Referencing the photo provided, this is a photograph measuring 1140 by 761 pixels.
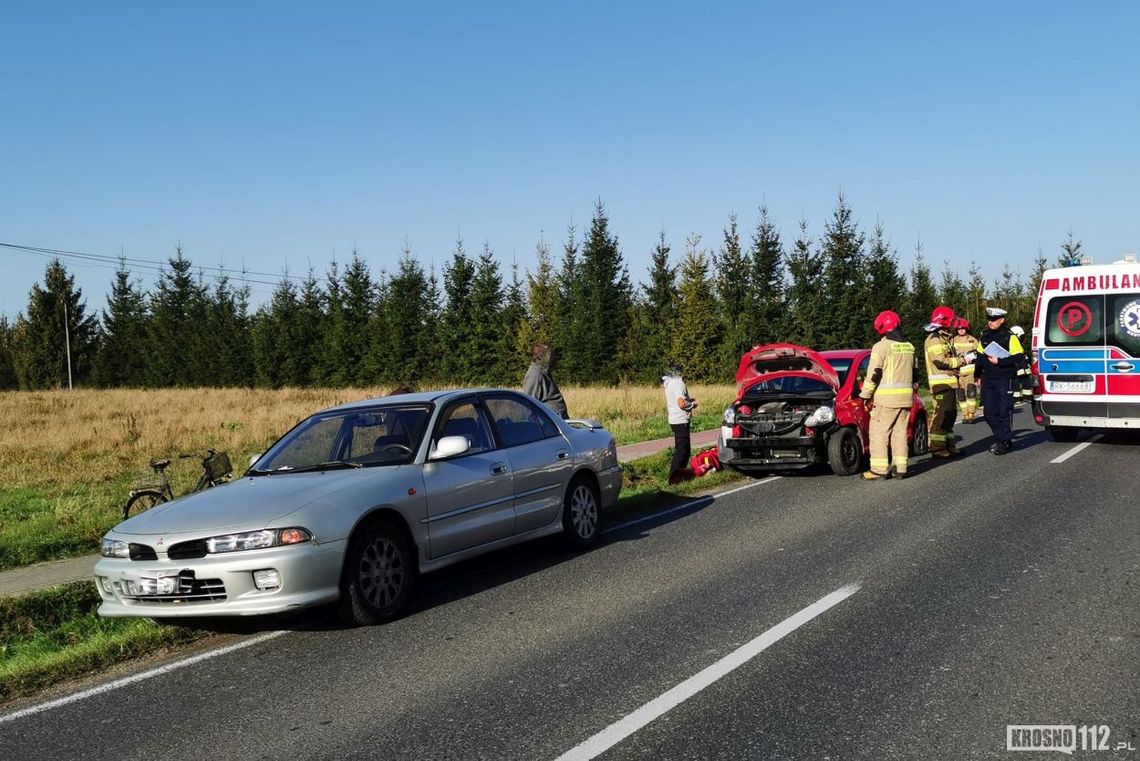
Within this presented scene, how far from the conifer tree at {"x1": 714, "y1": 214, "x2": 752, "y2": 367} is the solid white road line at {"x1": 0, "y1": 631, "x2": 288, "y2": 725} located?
34558 millimetres

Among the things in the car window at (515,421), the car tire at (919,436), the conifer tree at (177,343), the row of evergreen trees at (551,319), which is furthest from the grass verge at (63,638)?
the conifer tree at (177,343)

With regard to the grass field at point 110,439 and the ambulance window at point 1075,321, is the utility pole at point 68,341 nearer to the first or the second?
the grass field at point 110,439

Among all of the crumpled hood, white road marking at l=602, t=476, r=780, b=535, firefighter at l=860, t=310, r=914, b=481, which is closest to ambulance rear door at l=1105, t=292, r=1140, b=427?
firefighter at l=860, t=310, r=914, b=481

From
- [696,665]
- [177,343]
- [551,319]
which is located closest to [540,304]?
[551,319]

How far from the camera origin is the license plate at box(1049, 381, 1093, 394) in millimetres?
15031

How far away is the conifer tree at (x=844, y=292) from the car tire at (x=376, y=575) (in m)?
34.9

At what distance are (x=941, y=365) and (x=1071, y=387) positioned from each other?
2285 millimetres

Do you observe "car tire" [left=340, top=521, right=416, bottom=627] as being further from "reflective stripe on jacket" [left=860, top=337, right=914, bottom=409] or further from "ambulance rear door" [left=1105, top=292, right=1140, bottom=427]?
"ambulance rear door" [left=1105, top=292, right=1140, bottom=427]

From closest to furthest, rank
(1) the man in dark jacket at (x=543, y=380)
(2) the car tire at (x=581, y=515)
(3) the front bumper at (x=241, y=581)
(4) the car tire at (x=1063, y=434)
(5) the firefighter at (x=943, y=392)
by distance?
1. (3) the front bumper at (x=241, y=581)
2. (2) the car tire at (x=581, y=515)
3. (1) the man in dark jacket at (x=543, y=380)
4. (5) the firefighter at (x=943, y=392)
5. (4) the car tire at (x=1063, y=434)

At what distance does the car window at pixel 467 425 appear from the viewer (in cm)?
791

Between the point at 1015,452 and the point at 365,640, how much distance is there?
39.0 feet

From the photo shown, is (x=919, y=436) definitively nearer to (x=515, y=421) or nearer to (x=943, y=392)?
(x=943, y=392)

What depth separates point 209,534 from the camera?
6.21 m

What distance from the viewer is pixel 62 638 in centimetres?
713
